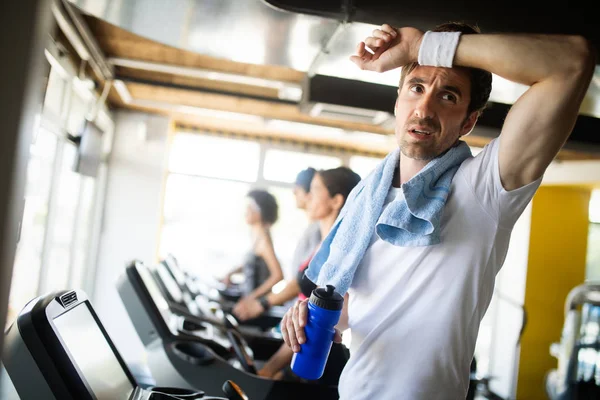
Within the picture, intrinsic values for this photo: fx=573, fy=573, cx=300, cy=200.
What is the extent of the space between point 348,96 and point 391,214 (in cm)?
196

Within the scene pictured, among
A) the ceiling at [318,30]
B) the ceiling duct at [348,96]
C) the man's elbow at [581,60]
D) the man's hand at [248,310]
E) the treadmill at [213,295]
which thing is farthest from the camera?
the treadmill at [213,295]

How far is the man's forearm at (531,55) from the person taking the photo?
1031mm

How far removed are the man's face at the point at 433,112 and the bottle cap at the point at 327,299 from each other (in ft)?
1.17

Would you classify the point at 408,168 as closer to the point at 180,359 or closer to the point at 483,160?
the point at 483,160

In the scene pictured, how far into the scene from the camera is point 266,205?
4953mm

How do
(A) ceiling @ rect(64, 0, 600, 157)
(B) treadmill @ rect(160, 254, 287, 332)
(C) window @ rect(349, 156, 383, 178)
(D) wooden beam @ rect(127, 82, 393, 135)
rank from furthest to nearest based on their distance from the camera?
(C) window @ rect(349, 156, 383, 178), (D) wooden beam @ rect(127, 82, 393, 135), (B) treadmill @ rect(160, 254, 287, 332), (A) ceiling @ rect(64, 0, 600, 157)

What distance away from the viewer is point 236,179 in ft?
25.2

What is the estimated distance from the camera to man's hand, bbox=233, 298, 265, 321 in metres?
3.74

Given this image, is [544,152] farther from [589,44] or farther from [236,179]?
[236,179]

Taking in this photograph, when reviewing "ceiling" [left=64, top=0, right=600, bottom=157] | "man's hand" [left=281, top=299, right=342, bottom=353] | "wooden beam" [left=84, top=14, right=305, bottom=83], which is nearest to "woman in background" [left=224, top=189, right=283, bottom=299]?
"wooden beam" [left=84, top=14, right=305, bottom=83]

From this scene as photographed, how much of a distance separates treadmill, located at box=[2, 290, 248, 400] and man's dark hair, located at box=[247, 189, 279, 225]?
3.57m

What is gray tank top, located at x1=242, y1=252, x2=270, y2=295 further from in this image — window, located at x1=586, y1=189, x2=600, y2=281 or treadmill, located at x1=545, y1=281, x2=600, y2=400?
window, located at x1=586, y1=189, x2=600, y2=281

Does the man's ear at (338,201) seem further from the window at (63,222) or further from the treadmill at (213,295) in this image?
the window at (63,222)

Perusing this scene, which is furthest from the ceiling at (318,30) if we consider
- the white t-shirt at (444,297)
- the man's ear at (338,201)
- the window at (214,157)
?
the window at (214,157)
